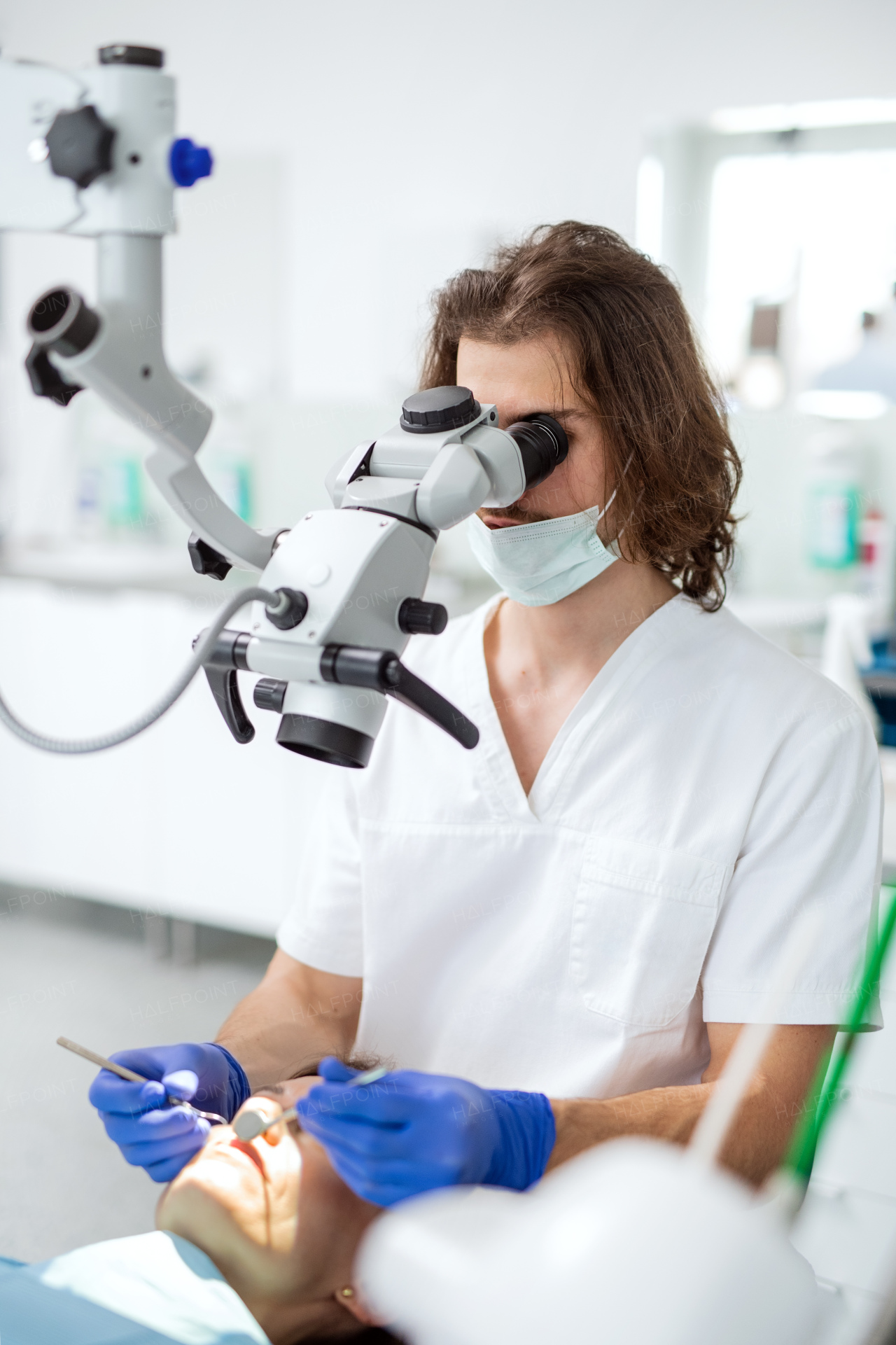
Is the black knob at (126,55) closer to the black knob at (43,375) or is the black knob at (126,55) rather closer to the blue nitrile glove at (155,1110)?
the black knob at (43,375)

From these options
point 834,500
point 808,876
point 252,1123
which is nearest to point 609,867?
point 808,876

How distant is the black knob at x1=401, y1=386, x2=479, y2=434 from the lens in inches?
38.7

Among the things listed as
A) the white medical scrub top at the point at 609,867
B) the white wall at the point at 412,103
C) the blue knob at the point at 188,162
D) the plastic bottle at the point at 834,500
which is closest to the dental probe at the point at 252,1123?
the white medical scrub top at the point at 609,867

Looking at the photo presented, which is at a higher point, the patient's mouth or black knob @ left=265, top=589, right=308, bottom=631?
black knob @ left=265, top=589, right=308, bottom=631

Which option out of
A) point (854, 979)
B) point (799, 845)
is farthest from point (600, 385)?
point (854, 979)

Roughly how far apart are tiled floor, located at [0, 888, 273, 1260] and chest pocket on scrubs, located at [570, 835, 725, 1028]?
3.51ft

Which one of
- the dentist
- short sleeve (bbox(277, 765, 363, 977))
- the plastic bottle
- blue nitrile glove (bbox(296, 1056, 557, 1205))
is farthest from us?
the plastic bottle

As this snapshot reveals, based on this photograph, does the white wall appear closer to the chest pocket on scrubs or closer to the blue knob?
the chest pocket on scrubs

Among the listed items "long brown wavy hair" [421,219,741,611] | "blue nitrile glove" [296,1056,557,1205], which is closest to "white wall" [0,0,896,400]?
"long brown wavy hair" [421,219,741,611]

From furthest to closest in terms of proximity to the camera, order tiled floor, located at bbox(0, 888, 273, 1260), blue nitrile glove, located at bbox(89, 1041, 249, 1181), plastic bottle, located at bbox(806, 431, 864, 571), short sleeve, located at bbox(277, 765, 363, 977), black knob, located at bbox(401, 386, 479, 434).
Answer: plastic bottle, located at bbox(806, 431, 864, 571)
tiled floor, located at bbox(0, 888, 273, 1260)
short sleeve, located at bbox(277, 765, 363, 977)
blue nitrile glove, located at bbox(89, 1041, 249, 1181)
black knob, located at bbox(401, 386, 479, 434)

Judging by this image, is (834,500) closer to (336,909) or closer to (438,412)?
(336,909)

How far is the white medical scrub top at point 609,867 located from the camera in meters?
1.21

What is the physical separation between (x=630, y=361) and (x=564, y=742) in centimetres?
43

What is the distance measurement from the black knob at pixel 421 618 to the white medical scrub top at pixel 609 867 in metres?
0.49
